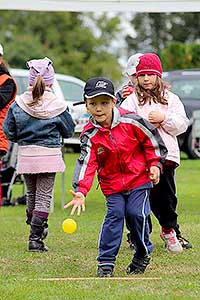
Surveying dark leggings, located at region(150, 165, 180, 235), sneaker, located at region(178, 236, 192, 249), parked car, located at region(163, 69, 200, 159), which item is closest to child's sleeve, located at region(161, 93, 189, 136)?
dark leggings, located at region(150, 165, 180, 235)

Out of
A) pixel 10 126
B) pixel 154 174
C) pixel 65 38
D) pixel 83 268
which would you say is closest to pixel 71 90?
pixel 10 126

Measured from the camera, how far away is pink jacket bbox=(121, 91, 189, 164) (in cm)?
832

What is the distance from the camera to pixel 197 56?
31.9m

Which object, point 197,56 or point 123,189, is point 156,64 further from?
point 197,56

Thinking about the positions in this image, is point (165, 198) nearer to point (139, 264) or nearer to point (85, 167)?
point (139, 264)

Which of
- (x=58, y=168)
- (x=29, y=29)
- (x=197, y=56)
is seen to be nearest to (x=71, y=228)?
(x=58, y=168)

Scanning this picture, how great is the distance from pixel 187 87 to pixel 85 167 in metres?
13.8

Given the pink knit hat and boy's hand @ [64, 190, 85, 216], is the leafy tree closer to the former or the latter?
the pink knit hat

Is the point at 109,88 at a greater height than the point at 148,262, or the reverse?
the point at 109,88

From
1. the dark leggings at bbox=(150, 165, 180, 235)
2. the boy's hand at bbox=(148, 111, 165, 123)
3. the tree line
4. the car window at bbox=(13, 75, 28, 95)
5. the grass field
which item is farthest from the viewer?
the tree line

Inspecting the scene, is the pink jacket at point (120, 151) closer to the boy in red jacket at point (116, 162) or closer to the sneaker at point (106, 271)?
the boy in red jacket at point (116, 162)

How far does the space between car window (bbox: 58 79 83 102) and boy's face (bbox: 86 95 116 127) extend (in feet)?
47.6

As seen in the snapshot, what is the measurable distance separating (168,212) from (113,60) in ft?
162

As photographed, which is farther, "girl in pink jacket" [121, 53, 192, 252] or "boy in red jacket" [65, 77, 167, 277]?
"girl in pink jacket" [121, 53, 192, 252]
